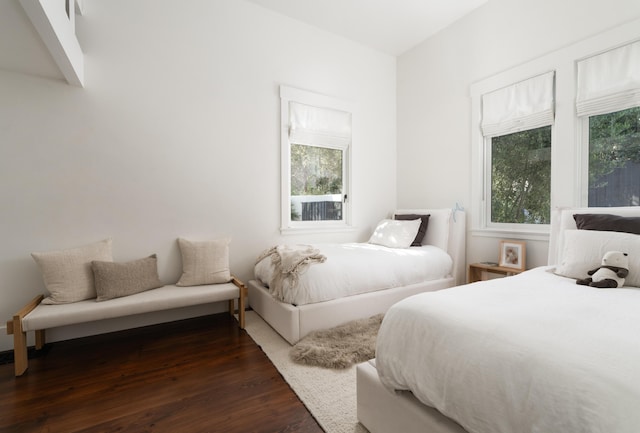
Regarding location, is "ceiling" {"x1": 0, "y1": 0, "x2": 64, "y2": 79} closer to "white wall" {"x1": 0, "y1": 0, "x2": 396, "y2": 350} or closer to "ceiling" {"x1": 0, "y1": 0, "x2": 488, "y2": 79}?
"ceiling" {"x1": 0, "y1": 0, "x2": 488, "y2": 79}

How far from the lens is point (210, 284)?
8.84 feet

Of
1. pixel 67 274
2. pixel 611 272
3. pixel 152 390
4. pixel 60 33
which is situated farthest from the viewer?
pixel 67 274

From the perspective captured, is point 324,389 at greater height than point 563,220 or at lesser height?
lesser

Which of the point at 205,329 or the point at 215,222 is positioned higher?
the point at 215,222

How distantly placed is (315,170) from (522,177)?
7.33 feet

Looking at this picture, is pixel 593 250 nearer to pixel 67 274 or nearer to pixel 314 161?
pixel 314 161

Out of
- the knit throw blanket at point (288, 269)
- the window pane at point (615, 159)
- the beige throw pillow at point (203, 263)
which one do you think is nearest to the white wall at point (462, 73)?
the window pane at point (615, 159)

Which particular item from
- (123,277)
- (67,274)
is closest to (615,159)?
(123,277)

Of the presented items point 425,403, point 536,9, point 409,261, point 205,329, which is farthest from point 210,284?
point 536,9

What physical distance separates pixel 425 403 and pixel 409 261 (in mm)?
1853

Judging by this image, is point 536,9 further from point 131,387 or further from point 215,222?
point 131,387

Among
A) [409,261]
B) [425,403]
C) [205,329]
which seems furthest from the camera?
[409,261]

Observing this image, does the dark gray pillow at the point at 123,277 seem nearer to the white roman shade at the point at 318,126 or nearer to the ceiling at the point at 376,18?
the ceiling at the point at 376,18

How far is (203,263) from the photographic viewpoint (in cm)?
270
